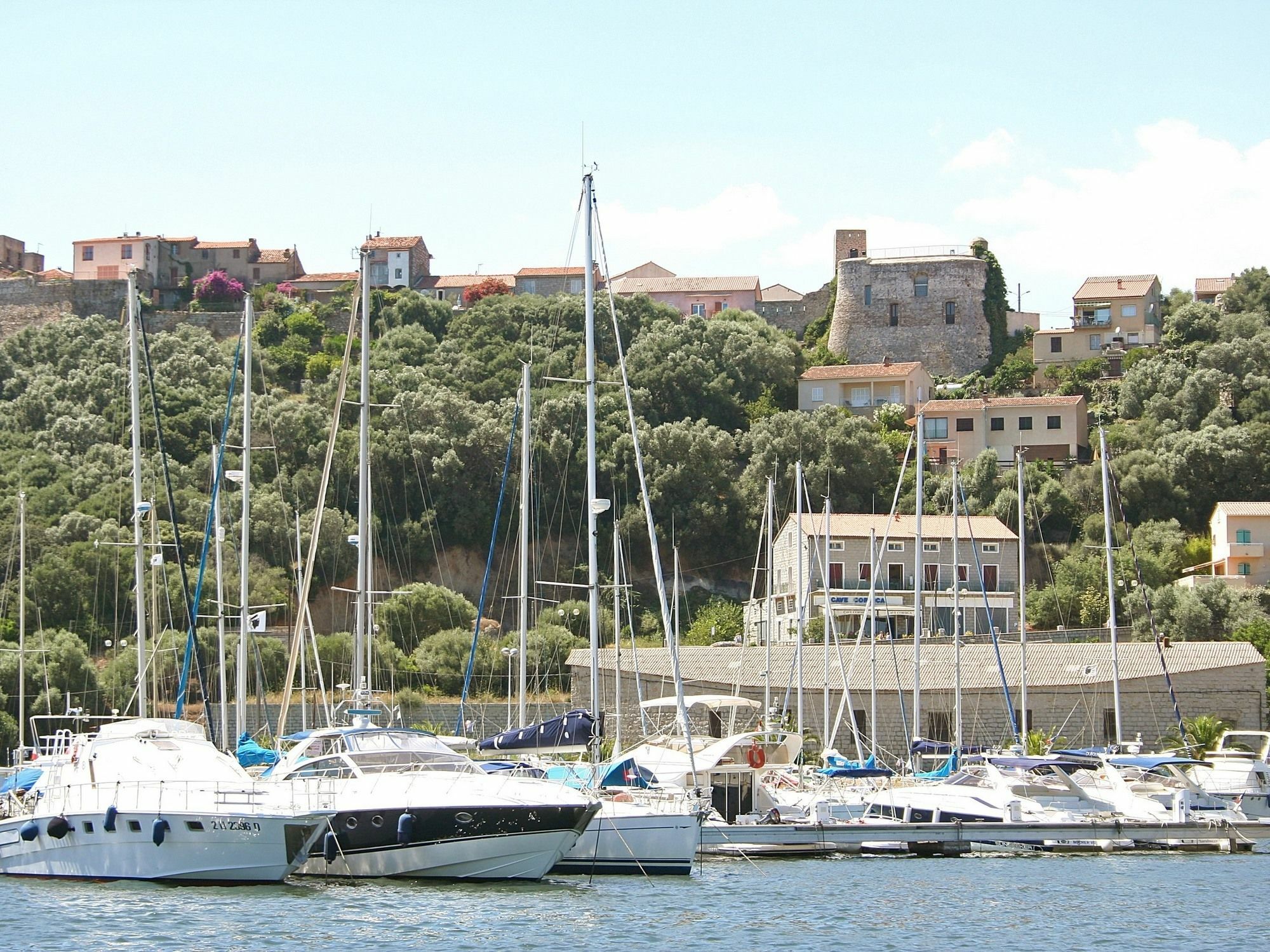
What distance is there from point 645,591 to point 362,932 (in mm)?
53363

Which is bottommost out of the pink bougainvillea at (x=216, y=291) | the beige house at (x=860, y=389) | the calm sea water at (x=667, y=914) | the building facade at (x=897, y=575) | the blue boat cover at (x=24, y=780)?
the calm sea water at (x=667, y=914)

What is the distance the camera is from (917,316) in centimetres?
10194

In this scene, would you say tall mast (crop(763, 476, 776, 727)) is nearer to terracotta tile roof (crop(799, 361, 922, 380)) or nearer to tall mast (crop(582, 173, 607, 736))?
tall mast (crop(582, 173, 607, 736))

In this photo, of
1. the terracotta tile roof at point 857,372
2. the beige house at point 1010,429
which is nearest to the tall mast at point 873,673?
the beige house at point 1010,429

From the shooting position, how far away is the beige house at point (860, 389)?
9169cm

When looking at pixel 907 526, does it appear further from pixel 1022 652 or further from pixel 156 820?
pixel 156 820

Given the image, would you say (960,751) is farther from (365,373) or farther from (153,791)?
(153,791)

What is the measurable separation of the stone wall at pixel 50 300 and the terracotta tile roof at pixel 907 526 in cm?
5230

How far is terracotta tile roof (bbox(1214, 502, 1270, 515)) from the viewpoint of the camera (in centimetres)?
7038

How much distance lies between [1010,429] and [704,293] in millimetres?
29923

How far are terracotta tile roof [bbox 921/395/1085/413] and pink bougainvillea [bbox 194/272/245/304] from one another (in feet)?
148

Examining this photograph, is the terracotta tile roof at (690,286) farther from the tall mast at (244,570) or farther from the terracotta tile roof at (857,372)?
the tall mast at (244,570)

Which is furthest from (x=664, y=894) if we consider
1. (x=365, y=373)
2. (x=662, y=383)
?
(x=662, y=383)

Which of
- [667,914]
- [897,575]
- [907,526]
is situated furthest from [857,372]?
[667,914]
